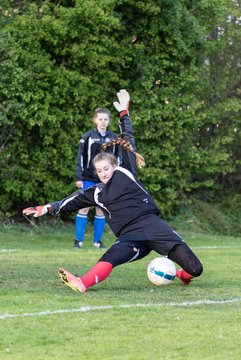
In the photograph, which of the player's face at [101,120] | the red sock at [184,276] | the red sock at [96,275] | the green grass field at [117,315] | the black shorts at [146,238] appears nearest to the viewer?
the green grass field at [117,315]

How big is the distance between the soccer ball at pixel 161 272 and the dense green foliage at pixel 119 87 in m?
7.46

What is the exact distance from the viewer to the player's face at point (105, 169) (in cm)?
864

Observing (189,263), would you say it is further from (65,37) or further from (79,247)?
(65,37)

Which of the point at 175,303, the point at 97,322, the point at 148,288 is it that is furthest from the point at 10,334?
the point at 148,288

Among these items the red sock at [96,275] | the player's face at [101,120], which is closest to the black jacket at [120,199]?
the red sock at [96,275]

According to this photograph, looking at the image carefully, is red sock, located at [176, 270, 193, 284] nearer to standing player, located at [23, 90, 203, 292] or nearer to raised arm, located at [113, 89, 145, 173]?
standing player, located at [23, 90, 203, 292]

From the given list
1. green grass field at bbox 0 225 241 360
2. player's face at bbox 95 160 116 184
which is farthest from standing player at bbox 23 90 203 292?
green grass field at bbox 0 225 241 360

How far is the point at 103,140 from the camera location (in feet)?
44.3

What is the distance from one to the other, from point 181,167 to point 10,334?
12.6m

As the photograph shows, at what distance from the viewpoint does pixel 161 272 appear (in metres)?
8.67

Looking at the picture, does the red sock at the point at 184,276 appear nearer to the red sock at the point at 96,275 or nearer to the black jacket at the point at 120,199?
the black jacket at the point at 120,199

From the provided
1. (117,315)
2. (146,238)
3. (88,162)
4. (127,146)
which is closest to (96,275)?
(146,238)

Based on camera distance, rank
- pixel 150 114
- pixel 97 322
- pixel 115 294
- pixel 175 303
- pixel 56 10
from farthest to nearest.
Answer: pixel 150 114, pixel 56 10, pixel 115 294, pixel 175 303, pixel 97 322

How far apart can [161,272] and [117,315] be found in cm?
195
